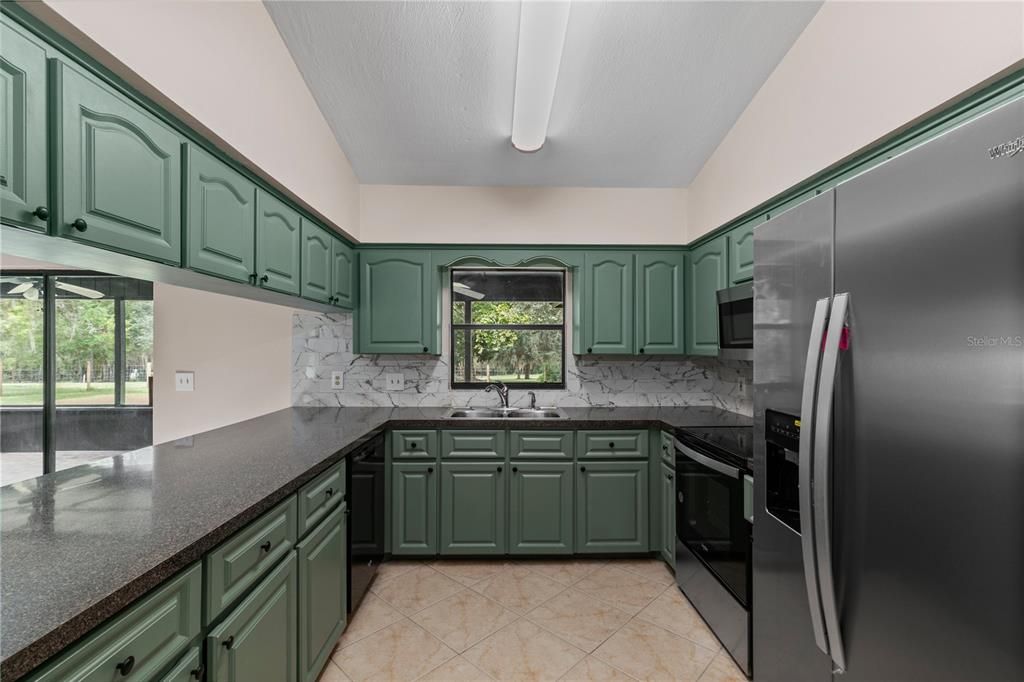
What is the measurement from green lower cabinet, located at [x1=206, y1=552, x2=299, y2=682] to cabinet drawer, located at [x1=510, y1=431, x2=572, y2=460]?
144cm

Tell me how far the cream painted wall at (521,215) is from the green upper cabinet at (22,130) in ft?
6.98

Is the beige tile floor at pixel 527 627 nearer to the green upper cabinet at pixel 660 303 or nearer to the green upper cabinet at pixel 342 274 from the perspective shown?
the green upper cabinet at pixel 660 303

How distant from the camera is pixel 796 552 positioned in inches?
44.8

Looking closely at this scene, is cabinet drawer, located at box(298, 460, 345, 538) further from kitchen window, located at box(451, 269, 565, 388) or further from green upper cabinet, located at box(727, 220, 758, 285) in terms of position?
green upper cabinet, located at box(727, 220, 758, 285)

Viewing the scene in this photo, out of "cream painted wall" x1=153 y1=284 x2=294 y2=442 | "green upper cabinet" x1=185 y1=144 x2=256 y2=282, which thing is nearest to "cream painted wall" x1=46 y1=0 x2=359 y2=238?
"green upper cabinet" x1=185 y1=144 x2=256 y2=282

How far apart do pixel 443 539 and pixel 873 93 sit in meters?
2.93

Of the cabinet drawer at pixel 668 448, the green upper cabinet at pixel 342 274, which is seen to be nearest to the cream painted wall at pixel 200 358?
the green upper cabinet at pixel 342 274

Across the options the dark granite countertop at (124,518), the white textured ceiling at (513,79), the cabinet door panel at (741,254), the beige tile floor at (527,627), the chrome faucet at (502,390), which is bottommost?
the beige tile floor at (527,627)

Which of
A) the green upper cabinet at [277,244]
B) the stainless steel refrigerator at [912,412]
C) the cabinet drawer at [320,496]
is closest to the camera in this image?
the stainless steel refrigerator at [912,412]

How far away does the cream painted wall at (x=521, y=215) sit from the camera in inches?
120

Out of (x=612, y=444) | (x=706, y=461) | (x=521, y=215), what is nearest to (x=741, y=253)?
(x=706, y=461)

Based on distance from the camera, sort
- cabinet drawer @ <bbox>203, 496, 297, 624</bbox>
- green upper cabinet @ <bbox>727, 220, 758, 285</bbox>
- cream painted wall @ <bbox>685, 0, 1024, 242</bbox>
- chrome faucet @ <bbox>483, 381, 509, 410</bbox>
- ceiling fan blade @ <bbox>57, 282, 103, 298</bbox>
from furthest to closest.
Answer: chrome faucet @ <bbox>483, 381, 509, 410</bbox> < ceiling fan blade @ <bbox>57, 282, 103, 298</bbox> < green upper cabinet @ <bbox>727, 220, 758, 285</bbox> < cream painted wall @ <bbox>685, 0, 1024, 242</bbox> < cabinet drawer @ <bbox>203, 496, 297, 624</bbox>

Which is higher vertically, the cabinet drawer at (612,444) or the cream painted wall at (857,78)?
the cream painted wall at (857,78)

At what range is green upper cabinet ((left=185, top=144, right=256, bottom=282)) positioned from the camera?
1.37 metres
